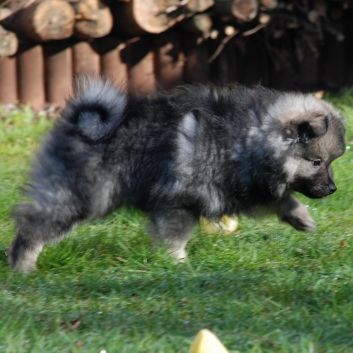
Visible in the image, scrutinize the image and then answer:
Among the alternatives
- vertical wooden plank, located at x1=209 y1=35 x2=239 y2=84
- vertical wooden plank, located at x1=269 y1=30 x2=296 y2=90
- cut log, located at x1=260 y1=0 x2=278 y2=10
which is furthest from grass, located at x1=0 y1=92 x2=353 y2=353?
vertical wooden plank, located at x1=269 y1=30 x2=296 y2=90

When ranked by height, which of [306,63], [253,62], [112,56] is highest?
[112,56]

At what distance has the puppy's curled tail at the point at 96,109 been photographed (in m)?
4.87

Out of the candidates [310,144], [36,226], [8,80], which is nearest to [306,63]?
[8,80]

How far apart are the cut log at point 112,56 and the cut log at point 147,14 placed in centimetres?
26

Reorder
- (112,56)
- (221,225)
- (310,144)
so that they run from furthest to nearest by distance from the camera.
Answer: (112,56) → (221,225) → (310,144)

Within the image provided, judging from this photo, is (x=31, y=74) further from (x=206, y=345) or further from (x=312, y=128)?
(x=206, y=345)

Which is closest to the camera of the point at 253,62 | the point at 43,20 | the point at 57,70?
the point at 43,20

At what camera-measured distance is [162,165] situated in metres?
4.90

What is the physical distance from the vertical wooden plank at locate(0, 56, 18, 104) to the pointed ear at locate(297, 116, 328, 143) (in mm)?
4650

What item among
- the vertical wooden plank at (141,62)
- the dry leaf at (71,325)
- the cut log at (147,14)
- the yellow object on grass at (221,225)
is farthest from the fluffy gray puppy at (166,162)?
the vertical wooden plank at (141,62)

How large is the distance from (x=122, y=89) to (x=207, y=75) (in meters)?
4.41

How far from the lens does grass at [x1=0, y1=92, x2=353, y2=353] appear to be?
11.9ft

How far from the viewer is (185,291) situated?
430 centimetres

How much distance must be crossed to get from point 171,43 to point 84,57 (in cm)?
115
